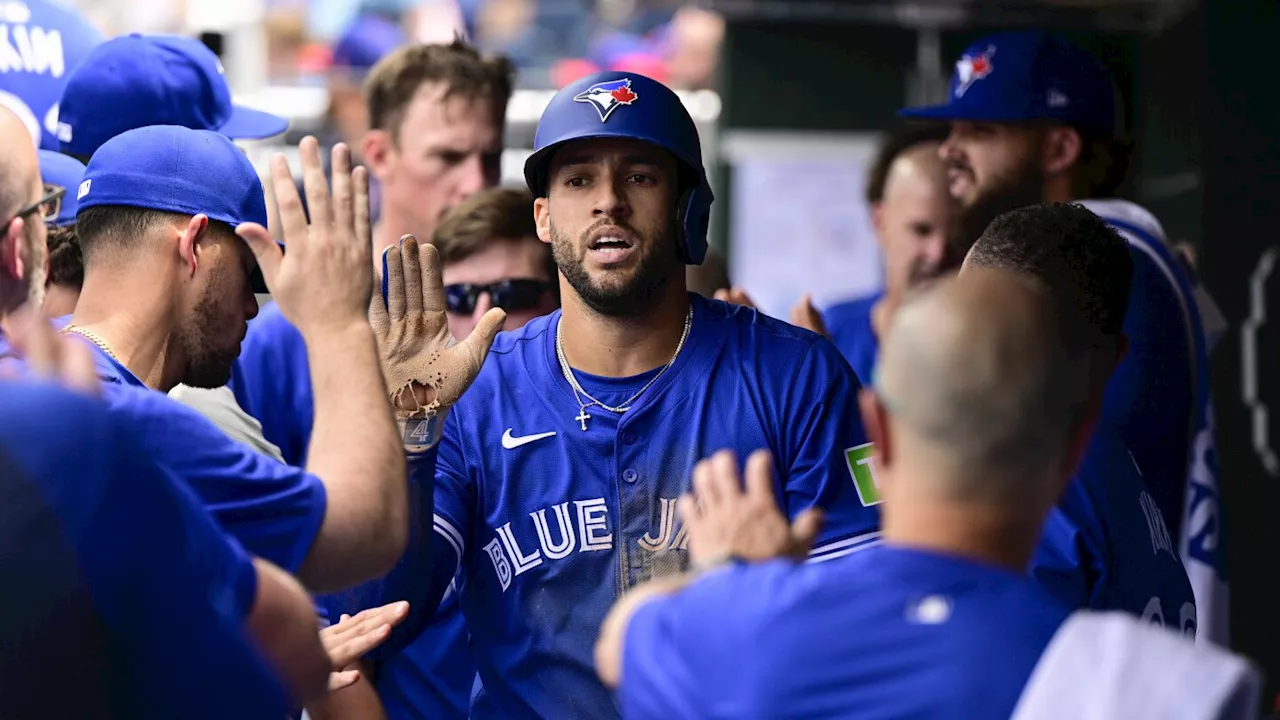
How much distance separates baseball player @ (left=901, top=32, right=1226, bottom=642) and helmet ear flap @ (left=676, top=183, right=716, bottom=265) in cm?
97

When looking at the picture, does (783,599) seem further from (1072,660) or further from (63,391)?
(63,391)

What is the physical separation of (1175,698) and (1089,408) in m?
0.88

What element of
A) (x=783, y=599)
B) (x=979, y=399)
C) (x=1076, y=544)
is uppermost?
(x=979, y=399)

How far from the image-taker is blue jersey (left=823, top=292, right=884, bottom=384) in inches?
225

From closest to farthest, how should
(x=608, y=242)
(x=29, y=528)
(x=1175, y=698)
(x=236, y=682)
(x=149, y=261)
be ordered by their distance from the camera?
(x=1175, y=698), (x=29, y=528), (x=236, y=682), (x=149, y=261), (x=608, y=242)

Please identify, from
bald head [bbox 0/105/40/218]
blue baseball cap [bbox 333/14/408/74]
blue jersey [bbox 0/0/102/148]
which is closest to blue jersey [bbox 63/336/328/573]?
bald head [bbox 0/105/40/218]

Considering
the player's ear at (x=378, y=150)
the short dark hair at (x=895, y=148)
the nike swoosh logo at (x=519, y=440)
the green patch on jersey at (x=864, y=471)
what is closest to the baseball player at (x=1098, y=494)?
the green patch on jersey at (x=864, y=471)

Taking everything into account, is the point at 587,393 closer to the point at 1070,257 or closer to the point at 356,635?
the point at 356,635

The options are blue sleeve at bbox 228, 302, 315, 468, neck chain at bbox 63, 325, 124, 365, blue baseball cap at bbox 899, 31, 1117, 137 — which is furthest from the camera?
blue sleeve at bbox 228, 302, 315, 468

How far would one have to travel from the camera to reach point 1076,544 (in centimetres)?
305

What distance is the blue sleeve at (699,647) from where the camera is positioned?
1909 mm

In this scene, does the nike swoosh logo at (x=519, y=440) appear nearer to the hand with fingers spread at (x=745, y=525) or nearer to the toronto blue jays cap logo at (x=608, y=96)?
the toronto blue jays cap logo at (x=608, y=96)

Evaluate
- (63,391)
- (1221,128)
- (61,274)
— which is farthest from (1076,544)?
(1221,128)

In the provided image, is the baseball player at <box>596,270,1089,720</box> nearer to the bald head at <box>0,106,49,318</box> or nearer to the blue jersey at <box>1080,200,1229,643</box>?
the bald head at <box>0,106,49,318</box>
